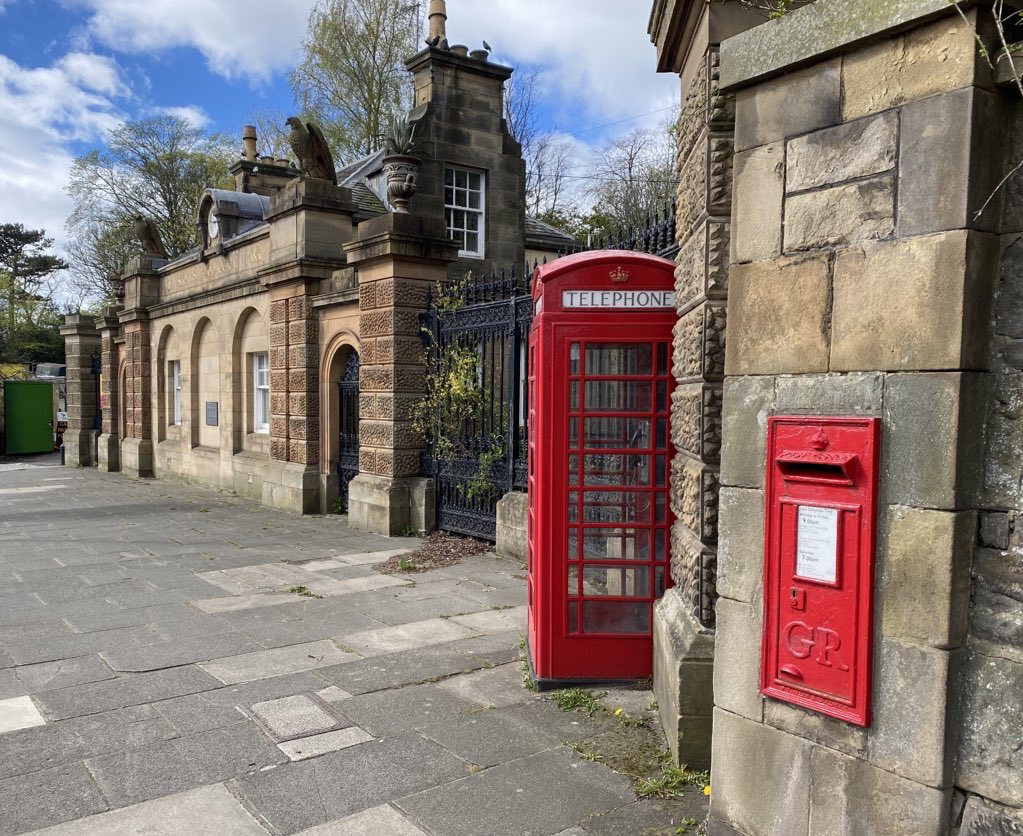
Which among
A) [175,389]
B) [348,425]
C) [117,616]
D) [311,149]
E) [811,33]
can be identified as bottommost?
[117,616]

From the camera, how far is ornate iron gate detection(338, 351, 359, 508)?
37.3ft

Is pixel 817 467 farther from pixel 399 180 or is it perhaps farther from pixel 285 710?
pixel 399 180

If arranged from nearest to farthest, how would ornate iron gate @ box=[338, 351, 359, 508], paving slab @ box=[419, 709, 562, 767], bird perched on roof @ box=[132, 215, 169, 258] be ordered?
paving slab @ box=[419, 709, 562, 767], ornate iron gate @ box=[338, 351, 359, 508], bird perched on roof @ box=[132, 215, 169, 258]

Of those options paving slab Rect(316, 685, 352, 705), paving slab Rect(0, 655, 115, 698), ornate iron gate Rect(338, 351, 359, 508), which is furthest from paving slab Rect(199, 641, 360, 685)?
ornate iron gate Rect(338, 351, 359, 508)

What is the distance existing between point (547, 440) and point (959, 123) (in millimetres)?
2535

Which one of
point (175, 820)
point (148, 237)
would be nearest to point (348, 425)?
point (175, 820)

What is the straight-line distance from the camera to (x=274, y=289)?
1270cm

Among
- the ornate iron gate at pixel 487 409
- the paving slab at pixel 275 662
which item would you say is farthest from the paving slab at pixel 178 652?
the ornate iron gate at pixel 487 409

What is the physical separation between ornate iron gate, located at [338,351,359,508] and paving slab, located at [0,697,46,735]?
23.0 feet

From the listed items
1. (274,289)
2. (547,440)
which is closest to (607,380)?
(547,440)

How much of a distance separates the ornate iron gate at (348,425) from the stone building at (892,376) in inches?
354

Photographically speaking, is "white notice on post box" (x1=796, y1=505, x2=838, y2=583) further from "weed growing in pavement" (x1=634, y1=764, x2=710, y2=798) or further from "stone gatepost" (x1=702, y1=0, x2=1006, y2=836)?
"weed growing in pavement" (x1=634, y1=764, x2=710, y2=798)

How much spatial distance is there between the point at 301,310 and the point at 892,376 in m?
10.7

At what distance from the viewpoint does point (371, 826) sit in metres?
3.14
